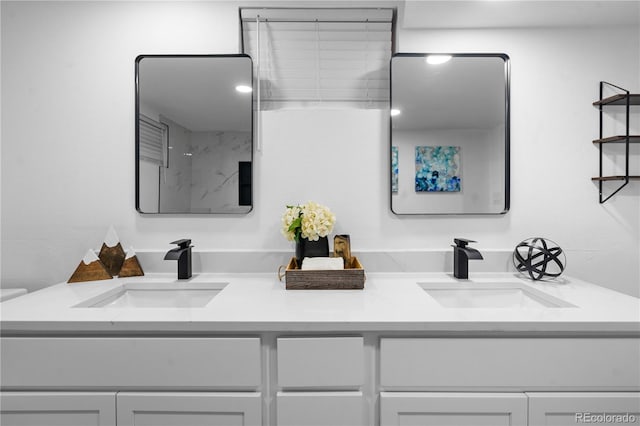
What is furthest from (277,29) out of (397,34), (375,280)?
(375,280)

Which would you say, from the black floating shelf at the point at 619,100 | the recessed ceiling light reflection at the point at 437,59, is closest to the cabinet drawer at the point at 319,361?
the recessed ceiling light reflection at the point at 437,59

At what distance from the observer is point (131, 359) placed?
39.0 inches

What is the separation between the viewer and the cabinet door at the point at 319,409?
0.99m

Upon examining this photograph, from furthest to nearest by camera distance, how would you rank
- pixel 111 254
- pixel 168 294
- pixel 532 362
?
pixel 111 254 < pixel 168 294 < pixel 532 362

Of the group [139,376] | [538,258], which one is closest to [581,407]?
[538,258]

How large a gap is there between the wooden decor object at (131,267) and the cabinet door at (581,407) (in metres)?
1.56

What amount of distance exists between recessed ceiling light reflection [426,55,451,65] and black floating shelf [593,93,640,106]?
72 cm

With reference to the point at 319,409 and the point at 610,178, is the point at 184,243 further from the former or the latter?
the point at 610,178

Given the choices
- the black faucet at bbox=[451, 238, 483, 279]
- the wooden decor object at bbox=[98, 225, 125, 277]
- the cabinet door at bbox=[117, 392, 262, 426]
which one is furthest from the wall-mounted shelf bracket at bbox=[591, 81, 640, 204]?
the wooden decor object at bbox=[98, 225, 125, 277]

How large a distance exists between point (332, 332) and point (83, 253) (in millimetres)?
1340

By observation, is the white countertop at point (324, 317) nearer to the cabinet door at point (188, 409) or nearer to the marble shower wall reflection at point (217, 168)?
the cabinet door at point (188, 409)

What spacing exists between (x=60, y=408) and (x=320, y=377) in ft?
2.50

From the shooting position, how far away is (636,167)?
5.29 ft

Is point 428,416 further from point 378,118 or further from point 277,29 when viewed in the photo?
point 277,29
